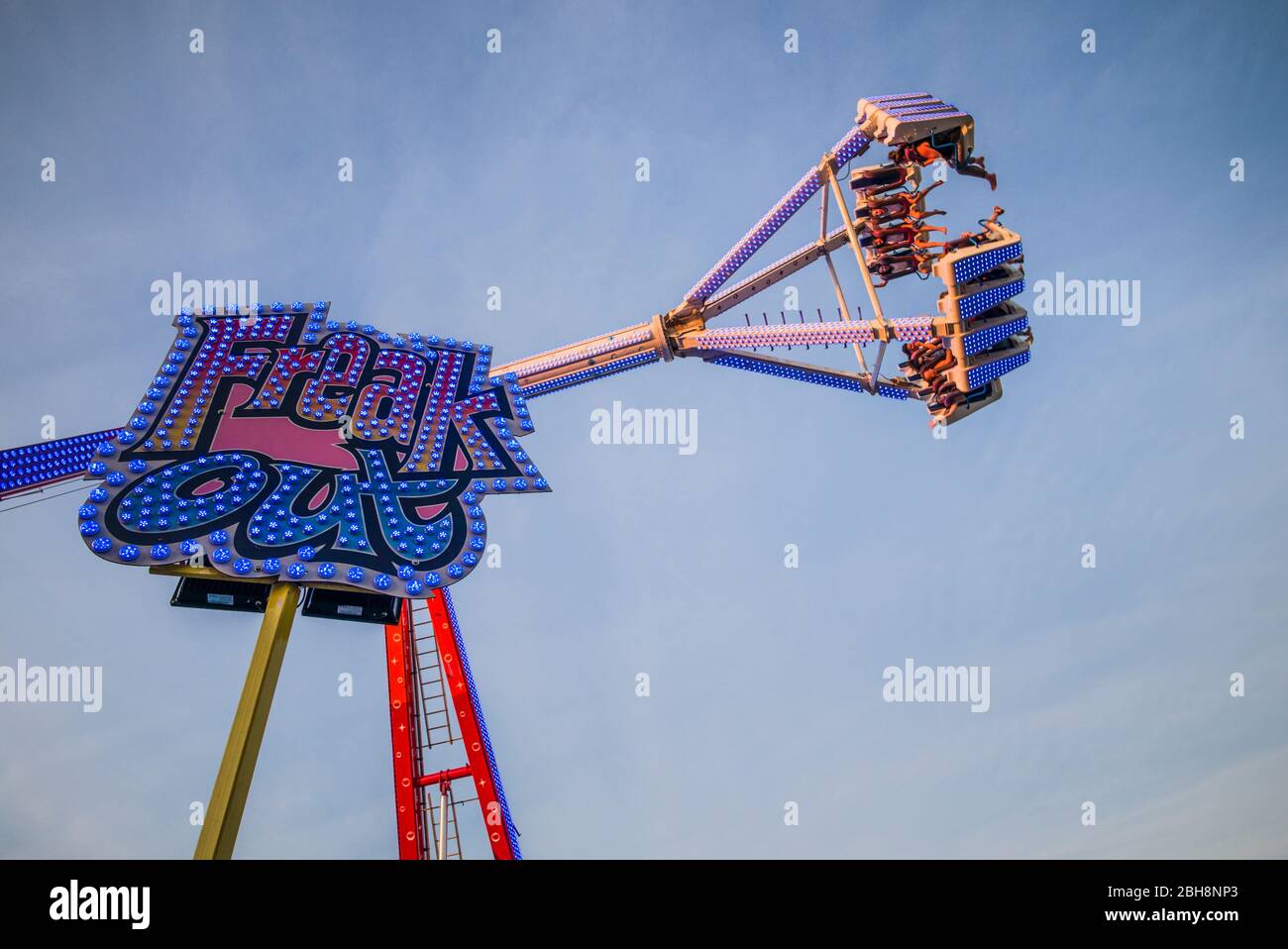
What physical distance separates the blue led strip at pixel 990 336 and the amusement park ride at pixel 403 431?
0.06 metres

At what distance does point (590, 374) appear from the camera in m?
24.8

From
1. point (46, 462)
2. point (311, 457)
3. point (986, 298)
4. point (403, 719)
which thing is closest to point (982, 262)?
point (986, 298)

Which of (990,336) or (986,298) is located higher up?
(986,298)

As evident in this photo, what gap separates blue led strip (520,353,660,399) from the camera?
80.5 ft

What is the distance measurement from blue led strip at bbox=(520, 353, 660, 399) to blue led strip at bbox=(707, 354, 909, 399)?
60.7 inches

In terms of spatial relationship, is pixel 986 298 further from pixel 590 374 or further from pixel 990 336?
pixel 590 374

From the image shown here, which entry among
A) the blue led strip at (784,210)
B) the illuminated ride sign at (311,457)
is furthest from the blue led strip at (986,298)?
the illuminated ride sign at (311,457)

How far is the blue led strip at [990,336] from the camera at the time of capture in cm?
2102

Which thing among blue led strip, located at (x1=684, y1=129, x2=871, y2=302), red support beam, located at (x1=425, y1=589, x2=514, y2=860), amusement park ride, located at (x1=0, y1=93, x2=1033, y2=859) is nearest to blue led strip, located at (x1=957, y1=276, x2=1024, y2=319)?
amusement park ride, located at (x1=0, y1=93, x2=1033, y2=859)

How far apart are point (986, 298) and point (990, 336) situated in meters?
0.87
